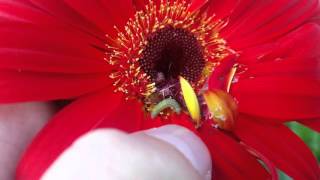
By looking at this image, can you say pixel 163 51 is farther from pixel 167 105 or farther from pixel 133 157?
pixel 133 157

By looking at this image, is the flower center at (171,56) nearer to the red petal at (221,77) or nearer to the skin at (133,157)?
the red petal at (221,77)

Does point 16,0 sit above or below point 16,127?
above

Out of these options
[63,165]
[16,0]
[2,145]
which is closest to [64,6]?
[16,0]

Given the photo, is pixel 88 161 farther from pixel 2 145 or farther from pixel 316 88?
pixel 316 88

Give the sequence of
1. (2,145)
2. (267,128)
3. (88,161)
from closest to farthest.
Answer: (88,161) < (2,145) < (267,128)

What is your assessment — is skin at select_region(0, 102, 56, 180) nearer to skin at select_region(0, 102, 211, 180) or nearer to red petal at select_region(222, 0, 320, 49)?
skin at select_region(0, 102, 211, 180)

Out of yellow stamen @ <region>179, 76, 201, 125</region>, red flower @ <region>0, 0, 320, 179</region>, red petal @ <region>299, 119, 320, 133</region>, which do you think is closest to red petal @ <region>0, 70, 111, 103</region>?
red flower @ <region>0, 0, 320, 179</region>
